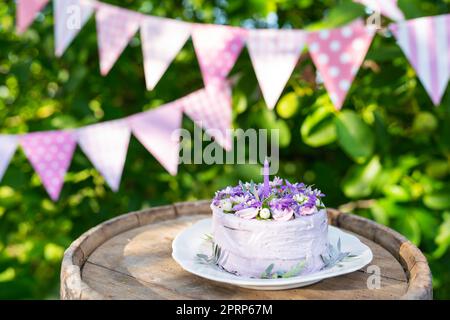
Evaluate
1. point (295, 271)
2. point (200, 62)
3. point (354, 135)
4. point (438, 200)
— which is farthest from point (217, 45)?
point (438, 200)

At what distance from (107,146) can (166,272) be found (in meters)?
0.47

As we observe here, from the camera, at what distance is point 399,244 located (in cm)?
90

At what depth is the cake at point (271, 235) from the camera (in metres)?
0.77

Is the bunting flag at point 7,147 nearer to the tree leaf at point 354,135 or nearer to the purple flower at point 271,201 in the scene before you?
the purple flower at point 271,201

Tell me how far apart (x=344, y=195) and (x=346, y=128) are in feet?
1.03

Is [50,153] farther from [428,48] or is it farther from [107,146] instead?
[428,48]

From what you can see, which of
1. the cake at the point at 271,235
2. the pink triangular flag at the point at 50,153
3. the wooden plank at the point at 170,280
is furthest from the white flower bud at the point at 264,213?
the pink triangular flag at the point at 50,153

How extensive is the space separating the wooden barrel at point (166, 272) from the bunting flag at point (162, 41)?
0.38 m

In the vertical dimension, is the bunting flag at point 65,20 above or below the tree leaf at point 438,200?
above

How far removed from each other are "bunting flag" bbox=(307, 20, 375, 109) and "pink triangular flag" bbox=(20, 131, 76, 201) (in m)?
0.64

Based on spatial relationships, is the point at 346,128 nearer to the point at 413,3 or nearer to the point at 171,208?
the point at 413,3

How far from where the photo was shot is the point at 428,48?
40.2 inches
